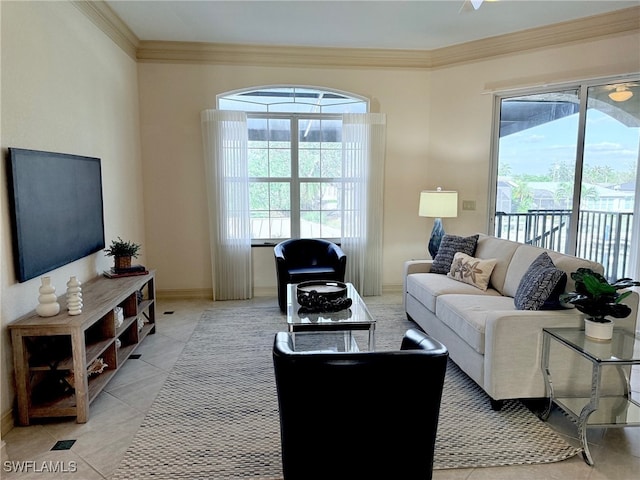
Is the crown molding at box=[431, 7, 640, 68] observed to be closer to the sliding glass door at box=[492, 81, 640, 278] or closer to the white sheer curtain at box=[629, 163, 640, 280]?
the sliding glass door at box=[492, 81, 640, 278]

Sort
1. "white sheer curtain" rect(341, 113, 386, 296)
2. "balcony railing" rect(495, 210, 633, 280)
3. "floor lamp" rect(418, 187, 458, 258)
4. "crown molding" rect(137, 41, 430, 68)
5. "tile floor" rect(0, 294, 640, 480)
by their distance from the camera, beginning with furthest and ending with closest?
"white sheer curtain" rect(341, 113, 386, 296) → "crown molding" rect(137, 41, 430, 68) → "floor lamp" rect(418, 187, 458, 258) → "balcony railing" rect(495, 210, 633, 280) → "tile floor" rect(0, 294, 640, 480)

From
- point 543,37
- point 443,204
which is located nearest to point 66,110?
point 443,204

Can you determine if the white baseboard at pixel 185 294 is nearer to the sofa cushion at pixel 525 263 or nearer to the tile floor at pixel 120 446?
the tile floor at pixel 120 446

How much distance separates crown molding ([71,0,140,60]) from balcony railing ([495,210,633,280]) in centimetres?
457

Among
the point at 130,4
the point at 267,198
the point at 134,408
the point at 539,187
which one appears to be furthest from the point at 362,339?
the point at 130,4

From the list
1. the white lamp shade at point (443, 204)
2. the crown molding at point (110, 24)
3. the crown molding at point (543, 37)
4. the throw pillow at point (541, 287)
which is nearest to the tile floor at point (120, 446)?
the throw pillow at point (541, 287)

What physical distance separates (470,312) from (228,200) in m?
3.17

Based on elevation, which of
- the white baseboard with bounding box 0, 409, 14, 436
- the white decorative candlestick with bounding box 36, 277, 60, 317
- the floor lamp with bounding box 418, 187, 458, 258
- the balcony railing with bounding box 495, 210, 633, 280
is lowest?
the white baseboard with bounding box 0, 409, 14, 436

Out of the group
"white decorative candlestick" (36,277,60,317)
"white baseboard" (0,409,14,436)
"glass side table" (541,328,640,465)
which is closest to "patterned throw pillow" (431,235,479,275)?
"glass side table" (541,328,640,465)

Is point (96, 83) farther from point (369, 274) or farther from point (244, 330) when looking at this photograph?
point (369, 274)

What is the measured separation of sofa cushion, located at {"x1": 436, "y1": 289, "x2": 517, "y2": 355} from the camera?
270 centimetres

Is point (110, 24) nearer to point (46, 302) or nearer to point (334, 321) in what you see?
point (46, 302)

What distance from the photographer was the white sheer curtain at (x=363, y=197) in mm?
5141

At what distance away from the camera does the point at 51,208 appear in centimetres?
279
